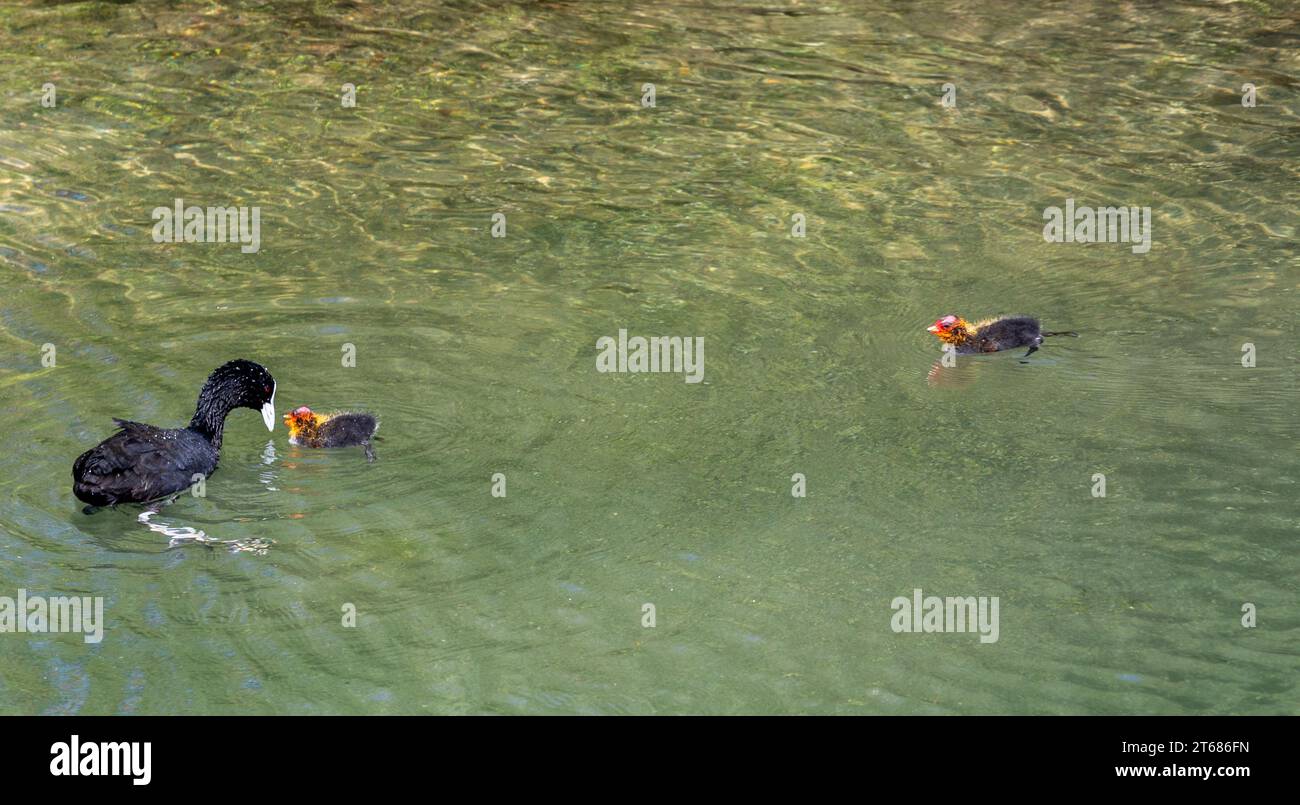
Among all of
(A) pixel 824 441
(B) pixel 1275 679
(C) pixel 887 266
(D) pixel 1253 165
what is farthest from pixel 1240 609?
(D) pixel 1253 165

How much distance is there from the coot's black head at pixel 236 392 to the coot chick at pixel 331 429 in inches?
9.7

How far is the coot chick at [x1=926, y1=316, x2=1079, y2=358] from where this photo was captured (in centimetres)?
878

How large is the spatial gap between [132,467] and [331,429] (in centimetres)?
105

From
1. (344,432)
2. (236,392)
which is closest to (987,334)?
(344,432)

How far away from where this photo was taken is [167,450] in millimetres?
7219

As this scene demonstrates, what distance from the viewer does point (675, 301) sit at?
9.63 meters

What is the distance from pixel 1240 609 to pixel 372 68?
967cm

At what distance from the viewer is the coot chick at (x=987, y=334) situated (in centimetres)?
878
